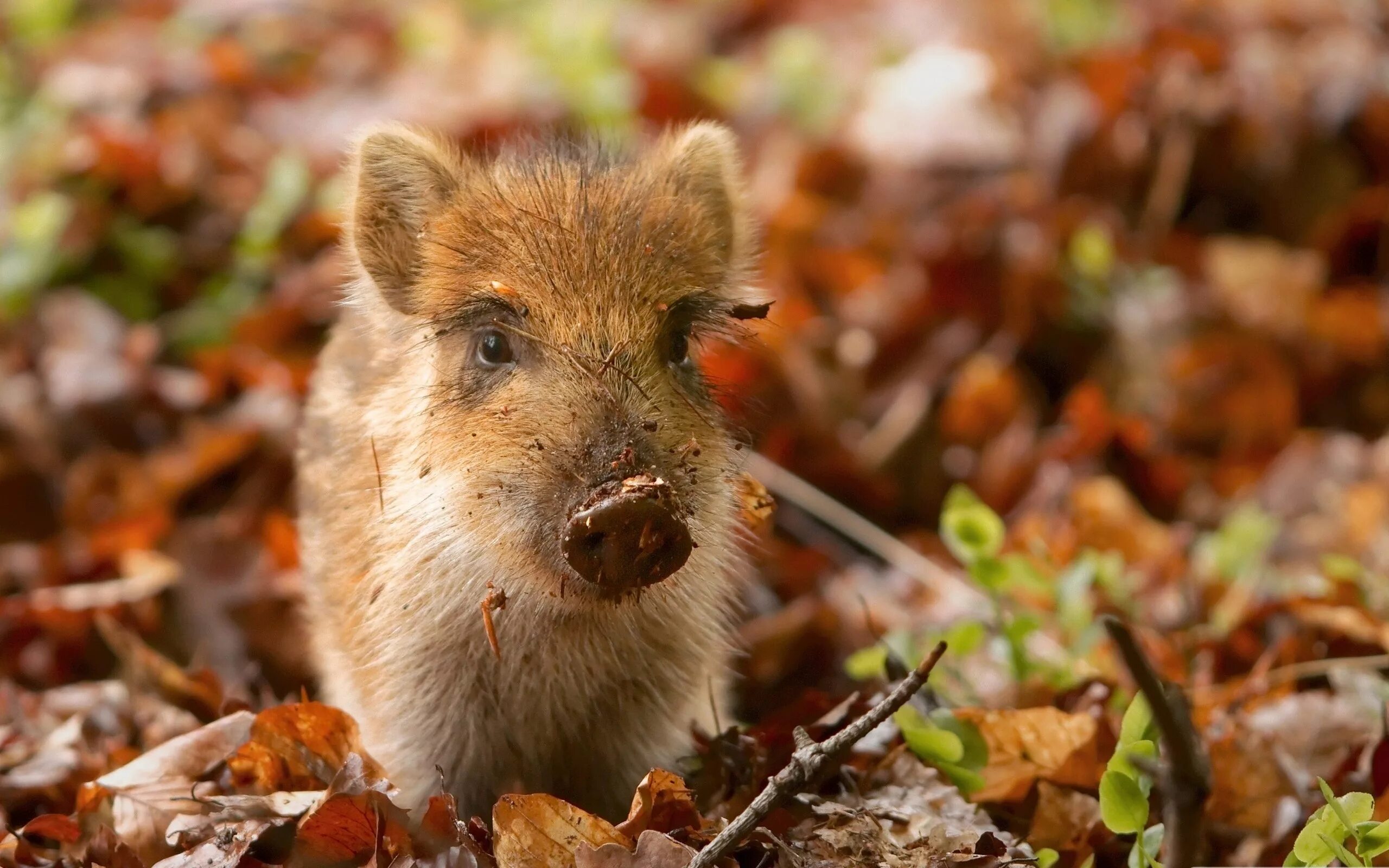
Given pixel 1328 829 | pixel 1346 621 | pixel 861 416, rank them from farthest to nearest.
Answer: pixel 861 416, pixel 1346 621, pixel 1328 829

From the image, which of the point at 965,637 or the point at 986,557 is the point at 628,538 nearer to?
the point at 965,637

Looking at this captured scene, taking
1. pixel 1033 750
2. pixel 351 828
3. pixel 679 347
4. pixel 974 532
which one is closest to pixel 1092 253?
pixel 974 532

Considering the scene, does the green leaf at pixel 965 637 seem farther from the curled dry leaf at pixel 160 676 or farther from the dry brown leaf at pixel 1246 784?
the curled dry leaf at pixel 160 676

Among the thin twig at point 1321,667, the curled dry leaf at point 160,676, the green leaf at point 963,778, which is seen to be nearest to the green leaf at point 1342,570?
the thin twig at point 1321,667

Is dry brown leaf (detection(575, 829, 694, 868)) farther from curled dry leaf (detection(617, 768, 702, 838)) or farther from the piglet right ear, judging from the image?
the piglet right ear

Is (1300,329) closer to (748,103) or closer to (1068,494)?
(1068,494)

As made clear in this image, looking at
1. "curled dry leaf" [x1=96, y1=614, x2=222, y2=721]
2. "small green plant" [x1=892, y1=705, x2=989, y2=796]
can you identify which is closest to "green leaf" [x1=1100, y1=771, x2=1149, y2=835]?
"small green plant" [x1=892, y1=705, x2=989, y2=796]
